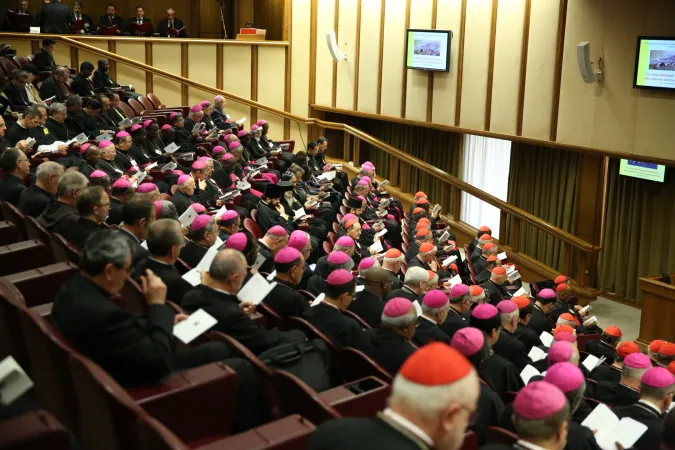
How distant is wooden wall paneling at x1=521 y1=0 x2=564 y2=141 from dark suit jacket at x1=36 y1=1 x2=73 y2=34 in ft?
23.6

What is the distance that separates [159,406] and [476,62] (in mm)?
8989

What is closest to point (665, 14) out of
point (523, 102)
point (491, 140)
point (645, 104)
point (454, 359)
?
point (645, 104)

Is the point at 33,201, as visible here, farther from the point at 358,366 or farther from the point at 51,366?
the point at 358,366

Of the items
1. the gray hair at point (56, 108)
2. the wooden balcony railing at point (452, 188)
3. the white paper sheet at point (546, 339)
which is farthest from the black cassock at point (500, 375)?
the wooden balcony railing at point (452, 188)

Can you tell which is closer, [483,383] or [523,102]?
[483,383]

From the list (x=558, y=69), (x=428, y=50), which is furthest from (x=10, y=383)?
(x=428, y=50)

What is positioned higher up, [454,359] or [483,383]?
[454,359]

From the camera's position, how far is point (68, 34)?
11.9 metres

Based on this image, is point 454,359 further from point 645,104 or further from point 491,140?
point 491,140

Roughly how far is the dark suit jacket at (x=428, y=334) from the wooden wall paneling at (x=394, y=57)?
26.9ft

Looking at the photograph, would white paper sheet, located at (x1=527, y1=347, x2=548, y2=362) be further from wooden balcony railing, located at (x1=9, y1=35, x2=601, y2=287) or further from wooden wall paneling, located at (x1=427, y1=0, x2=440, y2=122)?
wooden wall paneling, located at (x1=427, y1=0, x2=440, y2=122)

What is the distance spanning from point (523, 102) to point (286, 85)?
195 inches

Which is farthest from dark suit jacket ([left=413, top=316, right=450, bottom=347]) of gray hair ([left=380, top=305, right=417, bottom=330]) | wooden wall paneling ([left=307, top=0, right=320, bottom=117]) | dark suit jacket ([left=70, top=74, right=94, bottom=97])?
wooden wall paneling ([left=307, top=0, right=320, bottom=117])

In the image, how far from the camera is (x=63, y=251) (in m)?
3.90
